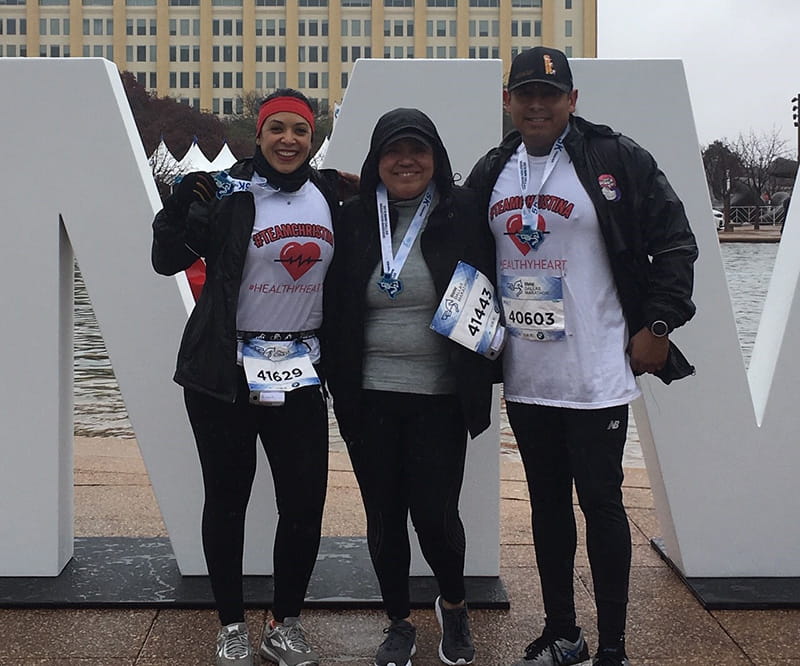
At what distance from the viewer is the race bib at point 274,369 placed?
3271 millimetres

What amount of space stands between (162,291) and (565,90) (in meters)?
2.00

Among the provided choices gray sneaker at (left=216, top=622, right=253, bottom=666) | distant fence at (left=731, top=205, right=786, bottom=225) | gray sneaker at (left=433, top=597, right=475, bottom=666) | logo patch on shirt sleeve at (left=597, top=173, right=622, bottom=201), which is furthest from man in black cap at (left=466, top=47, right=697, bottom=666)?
distant fence at (left=731, top=205, right=786, bottom=225)

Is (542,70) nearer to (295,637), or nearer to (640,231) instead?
(640,231)

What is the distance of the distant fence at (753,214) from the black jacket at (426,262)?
6672cm

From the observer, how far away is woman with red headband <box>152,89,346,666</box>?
3.29 metres

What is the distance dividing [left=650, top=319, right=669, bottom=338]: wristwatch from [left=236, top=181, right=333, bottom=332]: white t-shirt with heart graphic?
112 cm

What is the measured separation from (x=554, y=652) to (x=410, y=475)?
826 millimetres

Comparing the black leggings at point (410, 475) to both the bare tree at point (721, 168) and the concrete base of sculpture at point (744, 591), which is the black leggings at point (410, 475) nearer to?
the concrete base of sculpture at point (744, 591)

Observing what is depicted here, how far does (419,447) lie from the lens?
336 cm

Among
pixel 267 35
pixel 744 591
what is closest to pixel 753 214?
pixel 267 35

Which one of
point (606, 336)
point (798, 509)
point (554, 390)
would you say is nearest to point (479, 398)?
point (554, 390)

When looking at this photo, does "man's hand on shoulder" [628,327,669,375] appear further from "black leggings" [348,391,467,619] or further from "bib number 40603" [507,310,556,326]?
"black leggings" [348,391,467,619]

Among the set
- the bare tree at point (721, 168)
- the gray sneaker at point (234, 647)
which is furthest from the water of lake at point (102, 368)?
the bare tree at point (721, 168)

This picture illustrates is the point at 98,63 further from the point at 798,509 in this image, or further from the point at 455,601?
the point at 798,509
